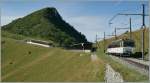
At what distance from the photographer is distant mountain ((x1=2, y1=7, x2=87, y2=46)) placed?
693 inches

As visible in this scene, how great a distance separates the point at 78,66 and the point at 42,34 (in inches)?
95.5

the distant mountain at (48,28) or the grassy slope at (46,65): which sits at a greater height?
the distant mountain at (48,28)

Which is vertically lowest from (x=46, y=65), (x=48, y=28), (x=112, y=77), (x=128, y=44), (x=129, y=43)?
(x=112, y=77)

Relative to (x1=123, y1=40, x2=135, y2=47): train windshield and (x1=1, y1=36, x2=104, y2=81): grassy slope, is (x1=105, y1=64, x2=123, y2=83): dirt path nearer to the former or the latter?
(x1=1, y1=36, x2=104, y2=81): grassy slope

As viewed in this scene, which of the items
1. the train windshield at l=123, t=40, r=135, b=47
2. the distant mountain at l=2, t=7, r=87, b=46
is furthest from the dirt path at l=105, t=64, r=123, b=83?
the train windshield at l=123, t=40, r=135, b=47

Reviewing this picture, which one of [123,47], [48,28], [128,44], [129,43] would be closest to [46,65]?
[48,28]

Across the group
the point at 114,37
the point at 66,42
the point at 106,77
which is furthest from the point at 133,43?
the point at 66,42

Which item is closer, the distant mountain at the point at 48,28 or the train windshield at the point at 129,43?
the distant mountain at the point at 48,28

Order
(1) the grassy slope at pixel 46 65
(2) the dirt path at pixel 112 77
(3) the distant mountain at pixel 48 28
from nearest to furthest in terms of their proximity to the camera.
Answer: (3) the distant mountain at pixel 48 28 < (2) the dirt path at pixel 112 77 < (1) the grassy slope at pixel 46 65

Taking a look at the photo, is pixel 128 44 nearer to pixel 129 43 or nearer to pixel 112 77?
pixel 129 43

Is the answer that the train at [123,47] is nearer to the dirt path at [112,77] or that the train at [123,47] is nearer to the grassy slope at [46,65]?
the grassy slope at [46,65]

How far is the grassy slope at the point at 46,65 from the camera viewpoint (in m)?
19.8

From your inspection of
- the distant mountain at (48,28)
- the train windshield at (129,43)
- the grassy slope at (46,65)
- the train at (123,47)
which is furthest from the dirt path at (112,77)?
the train windshield at (129,43)

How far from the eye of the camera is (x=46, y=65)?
23328 mm
